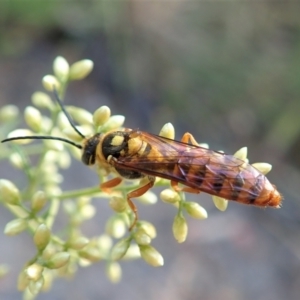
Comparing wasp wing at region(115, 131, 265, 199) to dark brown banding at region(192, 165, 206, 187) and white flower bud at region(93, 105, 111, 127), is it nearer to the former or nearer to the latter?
dark brown banding at region(192, 165, 206, 187)

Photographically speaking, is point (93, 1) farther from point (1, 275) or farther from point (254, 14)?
point (1, 275)

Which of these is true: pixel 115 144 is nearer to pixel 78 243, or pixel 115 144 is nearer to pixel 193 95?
pixel 78 243

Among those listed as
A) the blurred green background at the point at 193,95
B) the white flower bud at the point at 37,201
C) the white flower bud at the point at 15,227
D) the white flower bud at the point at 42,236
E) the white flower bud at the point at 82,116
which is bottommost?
the blurred green background at the point at 193,95

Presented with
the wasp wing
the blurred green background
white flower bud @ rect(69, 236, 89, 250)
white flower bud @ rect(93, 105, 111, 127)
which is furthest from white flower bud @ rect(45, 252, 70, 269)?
the blurred green background

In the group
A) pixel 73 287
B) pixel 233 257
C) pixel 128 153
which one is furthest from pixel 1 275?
pixel 233 257

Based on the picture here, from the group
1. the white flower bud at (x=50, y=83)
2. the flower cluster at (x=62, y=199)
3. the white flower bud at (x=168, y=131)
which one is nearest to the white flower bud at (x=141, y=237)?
the flower cluster at (x=62, y=199)

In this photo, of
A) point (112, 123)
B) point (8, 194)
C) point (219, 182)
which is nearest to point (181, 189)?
point (219, 182)

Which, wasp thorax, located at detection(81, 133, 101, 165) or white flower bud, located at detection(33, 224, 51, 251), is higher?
wasp thorax, located at detection(81, 133, 101, 165)

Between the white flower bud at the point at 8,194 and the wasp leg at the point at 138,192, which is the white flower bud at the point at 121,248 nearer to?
the wasp leg at the point at 138,192
